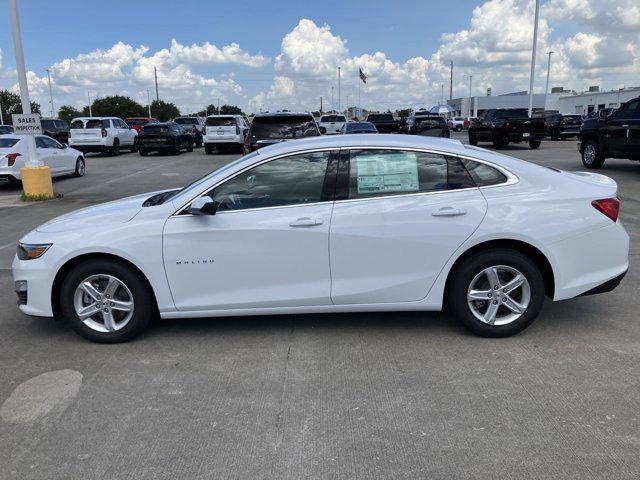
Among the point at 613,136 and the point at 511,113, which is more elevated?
the point at 511,113

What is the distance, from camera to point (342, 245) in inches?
167

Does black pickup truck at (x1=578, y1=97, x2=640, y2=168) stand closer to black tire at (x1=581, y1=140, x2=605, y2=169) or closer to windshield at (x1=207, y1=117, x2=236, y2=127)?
black tire at (x1=581, y1=140, x2=605, y2=169)

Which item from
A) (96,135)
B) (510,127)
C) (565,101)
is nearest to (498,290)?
(510,127)

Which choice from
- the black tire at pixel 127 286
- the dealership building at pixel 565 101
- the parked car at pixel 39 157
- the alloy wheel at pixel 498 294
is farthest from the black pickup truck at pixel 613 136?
the dealership building at pixel 565 101

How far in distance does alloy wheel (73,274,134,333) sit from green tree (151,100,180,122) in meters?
98.6

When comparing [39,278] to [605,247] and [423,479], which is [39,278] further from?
[605,247]

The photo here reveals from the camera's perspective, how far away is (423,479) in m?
2.77

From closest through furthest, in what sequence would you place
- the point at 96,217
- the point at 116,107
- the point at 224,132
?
the point at 96,217
the point at 224,132
the point at 116,107

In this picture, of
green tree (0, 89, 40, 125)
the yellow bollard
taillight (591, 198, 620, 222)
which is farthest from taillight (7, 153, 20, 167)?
green tree (0, 89, 40, 125)

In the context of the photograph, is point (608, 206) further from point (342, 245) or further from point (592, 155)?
point (592, 155)

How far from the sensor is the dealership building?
207 feet

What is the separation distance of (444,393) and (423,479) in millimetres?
899

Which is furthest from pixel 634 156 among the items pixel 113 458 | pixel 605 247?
pixel 113 458

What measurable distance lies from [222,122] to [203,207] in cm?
2235
